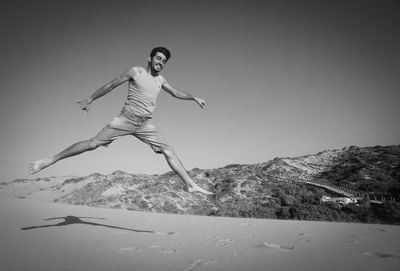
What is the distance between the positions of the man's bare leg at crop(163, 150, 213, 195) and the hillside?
6866 millimetres

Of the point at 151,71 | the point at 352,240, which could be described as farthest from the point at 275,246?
the point at 151,71

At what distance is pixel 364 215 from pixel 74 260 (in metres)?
11.4

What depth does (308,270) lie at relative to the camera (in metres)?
2.10

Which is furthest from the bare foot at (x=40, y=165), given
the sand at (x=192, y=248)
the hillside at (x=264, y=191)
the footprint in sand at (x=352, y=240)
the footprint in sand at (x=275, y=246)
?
the hillside at (x=264, y=191)

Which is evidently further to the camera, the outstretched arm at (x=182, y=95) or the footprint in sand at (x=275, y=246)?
the outstretched arm at (x=182, y=95)

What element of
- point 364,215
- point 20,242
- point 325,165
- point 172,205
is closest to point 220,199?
point 172,205

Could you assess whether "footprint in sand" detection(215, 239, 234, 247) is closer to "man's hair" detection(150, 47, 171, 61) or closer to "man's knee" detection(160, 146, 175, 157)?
"man's knee" detection(160, 146, 175, 157)

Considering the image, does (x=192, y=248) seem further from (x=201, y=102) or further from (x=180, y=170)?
(x=201, y=102)

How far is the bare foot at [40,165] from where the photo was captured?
10.8 feet

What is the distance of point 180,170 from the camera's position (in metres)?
3.71

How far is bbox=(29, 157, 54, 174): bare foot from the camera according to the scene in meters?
3.31

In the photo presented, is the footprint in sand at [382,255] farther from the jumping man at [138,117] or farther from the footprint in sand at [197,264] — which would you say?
the jumping man at [138,117]

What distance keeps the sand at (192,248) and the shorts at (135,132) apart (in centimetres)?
135

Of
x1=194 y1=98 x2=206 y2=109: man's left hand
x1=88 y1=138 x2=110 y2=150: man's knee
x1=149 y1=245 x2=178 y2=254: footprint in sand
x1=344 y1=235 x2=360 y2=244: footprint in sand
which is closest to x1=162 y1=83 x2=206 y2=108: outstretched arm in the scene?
x1=194 y1=98 x2=206 y2=109: man's left hand
